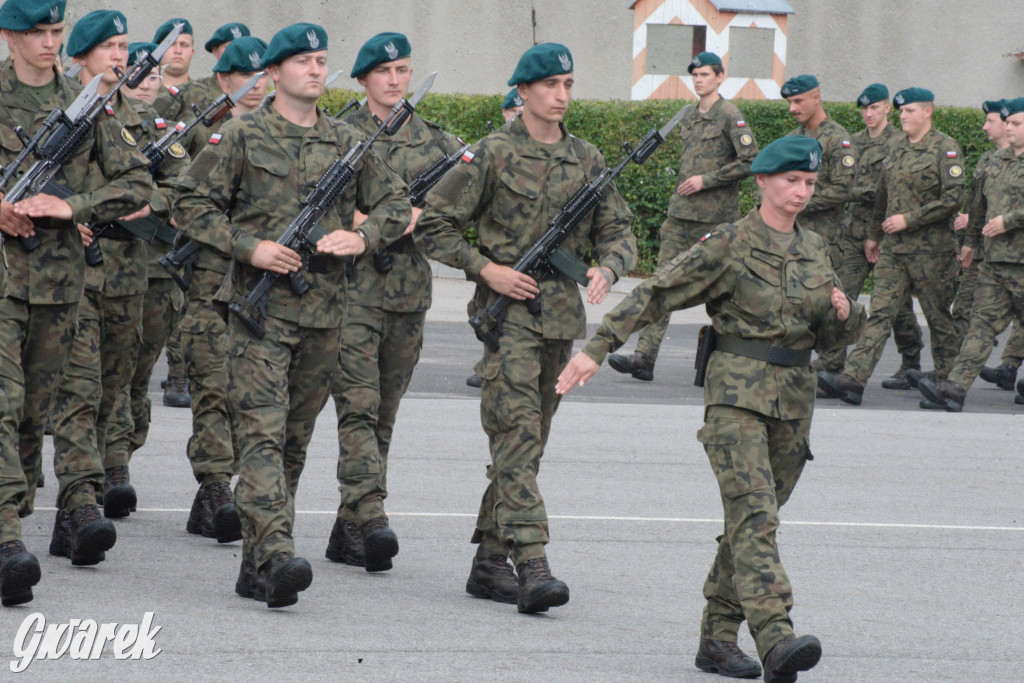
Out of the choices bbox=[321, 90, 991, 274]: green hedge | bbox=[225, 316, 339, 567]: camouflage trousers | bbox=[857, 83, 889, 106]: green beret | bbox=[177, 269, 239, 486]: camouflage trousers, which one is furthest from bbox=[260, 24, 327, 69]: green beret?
bbox=[321, 90, 991, 274]: green hedge

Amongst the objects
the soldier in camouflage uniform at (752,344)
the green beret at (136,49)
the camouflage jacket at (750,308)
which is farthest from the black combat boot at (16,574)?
the green beret at (136,49)

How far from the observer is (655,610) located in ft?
20.5

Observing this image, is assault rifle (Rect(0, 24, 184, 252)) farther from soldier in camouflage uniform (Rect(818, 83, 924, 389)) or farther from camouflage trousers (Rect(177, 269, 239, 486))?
soldier in camouflage uniform (Rect(818, 83, 924, 389))

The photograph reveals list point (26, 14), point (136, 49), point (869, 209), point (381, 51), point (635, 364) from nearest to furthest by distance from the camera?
point (26, 14), point (381, 51), point (136, 49), point (635, 364), point (869, 209)

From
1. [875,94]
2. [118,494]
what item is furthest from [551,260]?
[875,94]

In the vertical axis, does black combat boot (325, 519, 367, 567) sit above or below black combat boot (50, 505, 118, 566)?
below

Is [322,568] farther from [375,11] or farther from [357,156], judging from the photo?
[375,11]

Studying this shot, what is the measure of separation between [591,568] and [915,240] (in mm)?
6565

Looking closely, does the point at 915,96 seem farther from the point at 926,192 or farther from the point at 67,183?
the point at 67,183

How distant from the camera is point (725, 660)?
211 inches

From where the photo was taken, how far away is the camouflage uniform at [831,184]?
1284cm

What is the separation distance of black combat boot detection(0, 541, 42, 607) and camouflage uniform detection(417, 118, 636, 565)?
1.83 metres

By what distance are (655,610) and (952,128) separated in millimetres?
14601

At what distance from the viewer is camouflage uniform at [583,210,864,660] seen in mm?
5379
